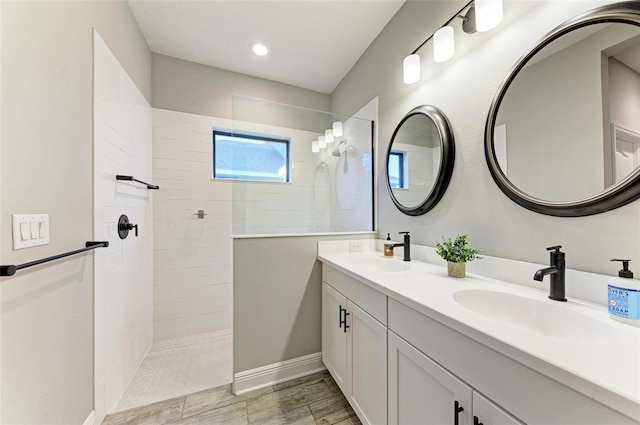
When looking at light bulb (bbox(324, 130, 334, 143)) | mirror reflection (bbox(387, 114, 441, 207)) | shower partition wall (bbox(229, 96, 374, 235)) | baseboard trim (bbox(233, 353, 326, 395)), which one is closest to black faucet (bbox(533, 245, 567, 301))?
mirror reflection (bbox(387, 114, 441, 207))

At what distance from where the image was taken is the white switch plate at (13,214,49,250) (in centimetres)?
87

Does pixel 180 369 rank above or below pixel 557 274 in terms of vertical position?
below

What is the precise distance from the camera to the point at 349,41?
2174 mm

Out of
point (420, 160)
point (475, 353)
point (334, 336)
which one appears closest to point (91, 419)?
point (334, 336)

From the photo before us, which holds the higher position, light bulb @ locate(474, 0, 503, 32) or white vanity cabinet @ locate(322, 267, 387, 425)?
light bulb @ locate(474, 0, 503, 32)

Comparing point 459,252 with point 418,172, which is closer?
point 459,252

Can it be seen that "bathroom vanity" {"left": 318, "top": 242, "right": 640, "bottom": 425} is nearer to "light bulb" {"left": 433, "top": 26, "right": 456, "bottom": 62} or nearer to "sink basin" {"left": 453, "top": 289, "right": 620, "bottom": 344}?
"sink basin" {"left": 453, "top": 289, "right": 620, "bottom": 344}

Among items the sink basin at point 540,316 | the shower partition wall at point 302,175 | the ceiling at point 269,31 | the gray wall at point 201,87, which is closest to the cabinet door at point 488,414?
A: the sink basin at point 540,316

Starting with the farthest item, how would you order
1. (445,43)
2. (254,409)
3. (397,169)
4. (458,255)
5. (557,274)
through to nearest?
(397,169), (254,409), (445,43), (458,255), (557,274)

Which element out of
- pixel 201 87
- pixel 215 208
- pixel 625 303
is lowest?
pixel 625 303

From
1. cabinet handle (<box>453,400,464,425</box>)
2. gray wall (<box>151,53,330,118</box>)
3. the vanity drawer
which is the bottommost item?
cabinet handle (<box>453,400,464,425</box>)

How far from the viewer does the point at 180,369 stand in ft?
6.37

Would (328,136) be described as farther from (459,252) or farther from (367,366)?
(367,366)

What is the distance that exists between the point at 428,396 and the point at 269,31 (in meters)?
2.64
